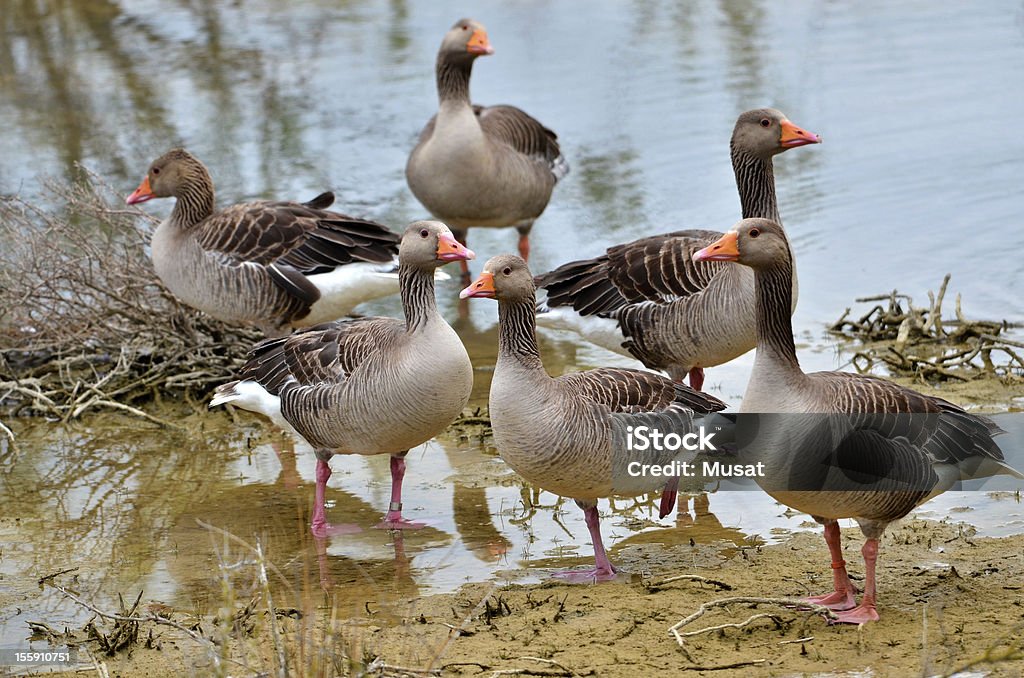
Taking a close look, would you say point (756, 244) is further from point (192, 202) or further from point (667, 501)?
point (192, 202)

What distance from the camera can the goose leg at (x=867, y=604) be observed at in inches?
194

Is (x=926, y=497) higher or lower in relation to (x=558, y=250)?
higher

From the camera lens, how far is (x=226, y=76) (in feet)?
54.4

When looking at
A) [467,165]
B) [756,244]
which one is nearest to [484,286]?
[756,244]

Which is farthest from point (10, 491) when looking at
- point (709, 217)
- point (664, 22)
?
point (664, 22)

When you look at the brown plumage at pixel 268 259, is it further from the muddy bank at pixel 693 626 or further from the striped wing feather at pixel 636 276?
the muddy bank at pixel 693 626

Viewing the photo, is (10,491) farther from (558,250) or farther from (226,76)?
(226,76)

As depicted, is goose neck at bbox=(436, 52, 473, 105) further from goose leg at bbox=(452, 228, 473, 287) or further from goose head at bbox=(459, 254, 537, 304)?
goose head at bbox=(459, 254, 537, 304)

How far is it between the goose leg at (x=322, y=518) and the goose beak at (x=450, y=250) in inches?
47.2

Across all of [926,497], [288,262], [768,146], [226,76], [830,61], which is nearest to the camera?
[926,497]

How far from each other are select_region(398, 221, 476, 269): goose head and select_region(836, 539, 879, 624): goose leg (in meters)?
2.40

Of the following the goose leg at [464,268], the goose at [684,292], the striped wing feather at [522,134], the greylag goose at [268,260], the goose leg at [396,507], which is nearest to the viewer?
the goose leg at [396,507]

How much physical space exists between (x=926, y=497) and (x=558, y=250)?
239 inches

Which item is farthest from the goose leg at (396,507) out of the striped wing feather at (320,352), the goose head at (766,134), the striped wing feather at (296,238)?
the goose head at (766,134)
